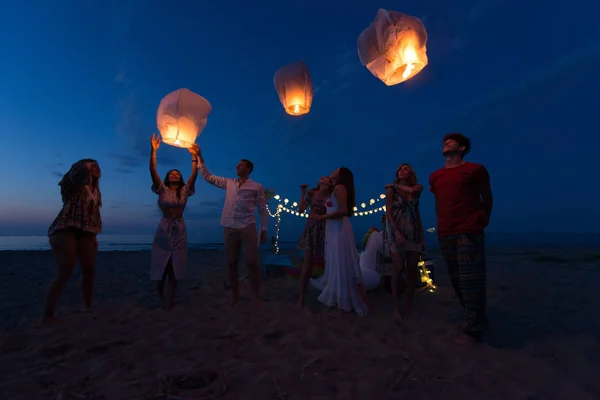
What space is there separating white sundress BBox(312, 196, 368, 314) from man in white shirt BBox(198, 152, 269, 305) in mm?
1017

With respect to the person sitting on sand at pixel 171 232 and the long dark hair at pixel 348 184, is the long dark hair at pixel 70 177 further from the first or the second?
the long dark hair at pixel 348 184

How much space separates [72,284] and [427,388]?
639cm

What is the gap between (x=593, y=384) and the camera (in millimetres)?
2045

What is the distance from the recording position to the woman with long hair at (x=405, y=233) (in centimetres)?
384

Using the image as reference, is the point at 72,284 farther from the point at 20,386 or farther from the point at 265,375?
the point at 265,375

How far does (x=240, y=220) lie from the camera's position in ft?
14.4

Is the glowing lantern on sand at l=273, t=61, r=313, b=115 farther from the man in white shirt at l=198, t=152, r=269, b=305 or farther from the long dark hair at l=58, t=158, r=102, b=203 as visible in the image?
the long dark hair at l=58, t=158, r=102, b=203

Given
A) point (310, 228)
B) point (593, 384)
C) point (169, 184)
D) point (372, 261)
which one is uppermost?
point (169, 184)

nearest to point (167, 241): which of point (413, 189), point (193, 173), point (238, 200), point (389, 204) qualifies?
point (193, 173)

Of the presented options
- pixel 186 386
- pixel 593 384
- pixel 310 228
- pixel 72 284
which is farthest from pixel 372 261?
pixel 72 284

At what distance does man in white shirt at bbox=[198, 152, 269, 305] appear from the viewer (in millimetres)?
4391

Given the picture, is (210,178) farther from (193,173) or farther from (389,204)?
(389,204)

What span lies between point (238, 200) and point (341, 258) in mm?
1644

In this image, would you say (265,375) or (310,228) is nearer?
(265,375)
